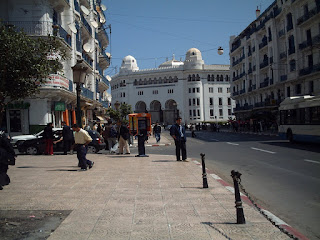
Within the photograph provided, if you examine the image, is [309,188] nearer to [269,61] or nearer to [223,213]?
[223,213]

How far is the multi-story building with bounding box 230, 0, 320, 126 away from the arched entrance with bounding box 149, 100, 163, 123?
34800mm

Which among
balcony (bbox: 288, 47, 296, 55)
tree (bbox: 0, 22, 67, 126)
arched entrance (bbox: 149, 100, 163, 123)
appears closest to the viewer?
tree (bbox: 0, 22, 67, 126)

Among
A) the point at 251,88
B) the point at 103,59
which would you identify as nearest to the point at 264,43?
the point at 251,88

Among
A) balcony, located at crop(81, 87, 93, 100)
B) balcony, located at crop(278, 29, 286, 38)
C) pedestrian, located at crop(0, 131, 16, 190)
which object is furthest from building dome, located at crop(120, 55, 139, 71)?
pedestrian, located at crop(0, 131, 16, 190)

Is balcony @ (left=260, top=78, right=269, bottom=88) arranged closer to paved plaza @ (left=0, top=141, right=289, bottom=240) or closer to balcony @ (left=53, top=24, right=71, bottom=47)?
balcony @ (left=53, top=24, right=71, bottom=47)

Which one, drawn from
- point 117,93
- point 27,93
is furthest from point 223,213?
point 117,93

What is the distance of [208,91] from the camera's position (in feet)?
289

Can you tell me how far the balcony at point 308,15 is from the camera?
3138cm

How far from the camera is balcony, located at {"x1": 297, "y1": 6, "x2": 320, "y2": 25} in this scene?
3138 centimetres

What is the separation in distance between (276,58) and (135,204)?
4039 cm

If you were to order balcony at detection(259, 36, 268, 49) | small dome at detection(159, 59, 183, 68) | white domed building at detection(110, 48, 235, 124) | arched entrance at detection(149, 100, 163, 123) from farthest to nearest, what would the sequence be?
small dome at detection(159, 59, 183, 68) < arched entrance at detection(149, 100, 163, 123) < white domed building at detection(110, 48, 235, 124) < balcony at detection(259, 36, 268, 49)

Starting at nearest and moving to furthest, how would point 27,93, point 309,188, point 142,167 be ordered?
point 309,188
point 27,93
point 142,167

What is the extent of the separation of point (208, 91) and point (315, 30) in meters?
55.6

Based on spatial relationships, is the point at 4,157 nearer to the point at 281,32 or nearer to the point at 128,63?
the point at 281,32
